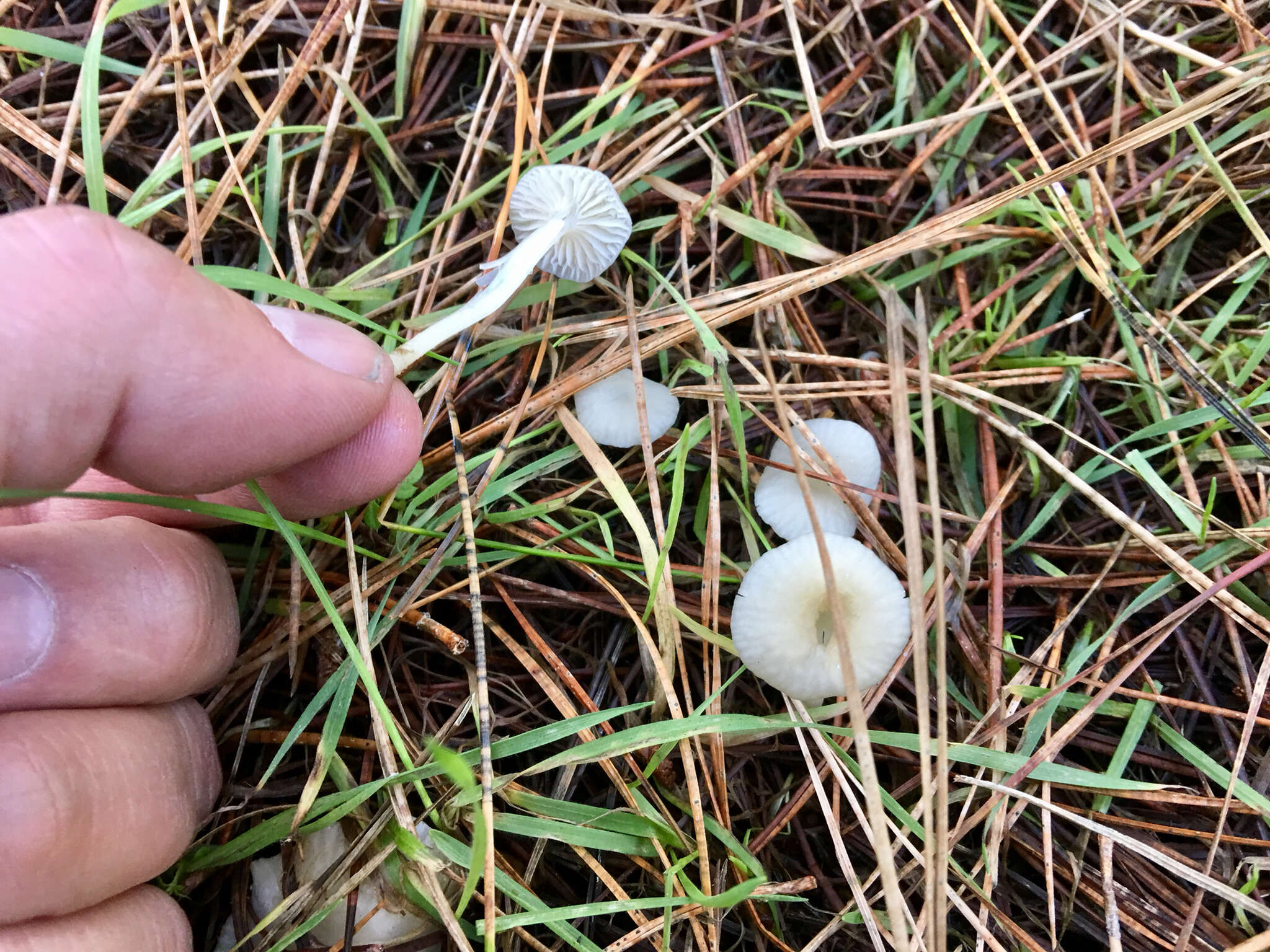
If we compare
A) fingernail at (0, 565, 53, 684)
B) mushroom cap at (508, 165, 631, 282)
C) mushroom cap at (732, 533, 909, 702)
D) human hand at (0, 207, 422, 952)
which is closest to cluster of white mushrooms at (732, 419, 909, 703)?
mushroom cap at (732, 533, 909, 702)

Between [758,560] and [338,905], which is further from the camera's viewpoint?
[758,560]

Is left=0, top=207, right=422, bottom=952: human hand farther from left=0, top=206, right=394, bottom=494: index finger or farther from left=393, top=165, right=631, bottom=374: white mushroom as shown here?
left=393, top=165, right=631, bottom=374: white mushroom

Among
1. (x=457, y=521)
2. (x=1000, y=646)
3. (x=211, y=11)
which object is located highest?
(x=211, y=11)

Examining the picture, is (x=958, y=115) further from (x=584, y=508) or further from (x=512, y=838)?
(x=512, y=838)

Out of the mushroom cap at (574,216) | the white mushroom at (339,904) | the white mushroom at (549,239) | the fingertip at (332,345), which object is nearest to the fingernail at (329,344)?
the fingertip at (332,345)

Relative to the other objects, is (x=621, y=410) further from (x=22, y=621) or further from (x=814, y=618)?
(x=22, y=621)

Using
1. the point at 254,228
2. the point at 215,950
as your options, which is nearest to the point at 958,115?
the point at 254,228

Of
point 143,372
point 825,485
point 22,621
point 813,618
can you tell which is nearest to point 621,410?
point 825,485
